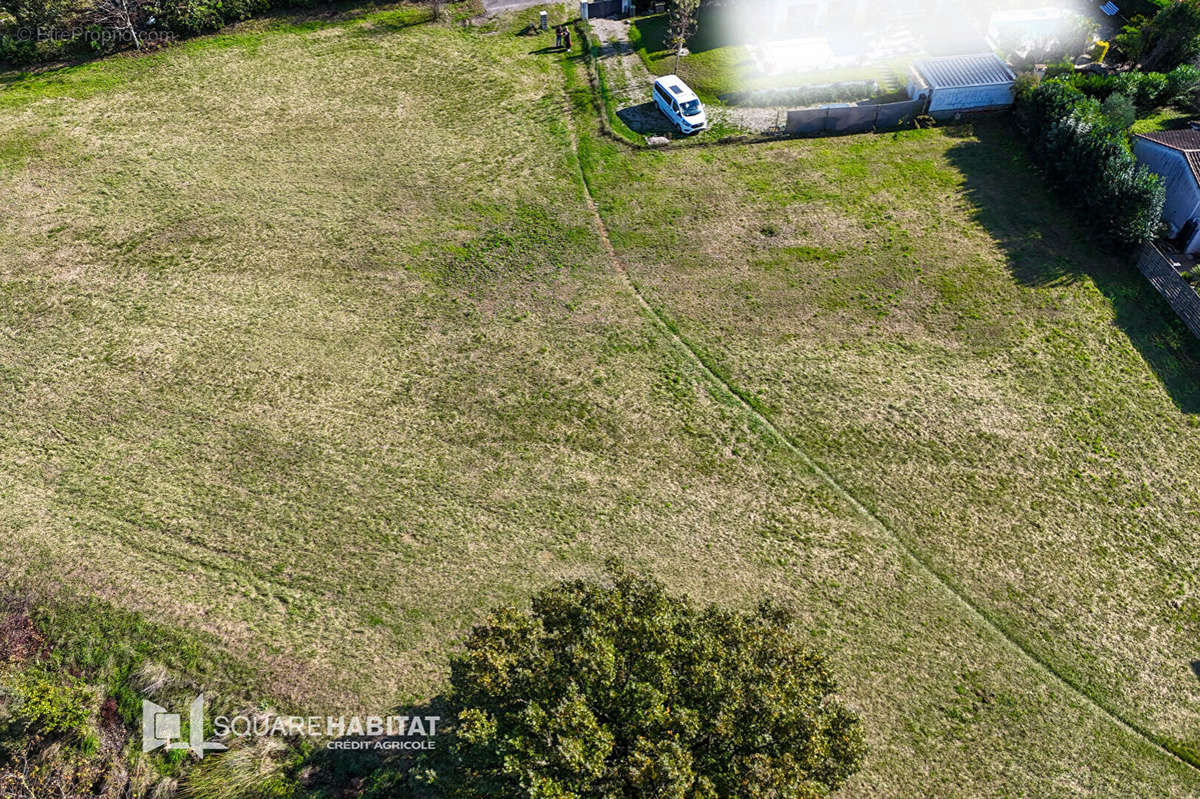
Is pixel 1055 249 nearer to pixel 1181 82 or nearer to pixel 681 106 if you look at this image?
pixel 1181 82

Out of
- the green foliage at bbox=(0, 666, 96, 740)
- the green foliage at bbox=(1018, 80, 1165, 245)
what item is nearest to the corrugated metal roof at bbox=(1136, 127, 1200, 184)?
the green foliage at bbox=(1018, 80, 1165, 245)

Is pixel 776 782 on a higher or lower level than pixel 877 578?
higher

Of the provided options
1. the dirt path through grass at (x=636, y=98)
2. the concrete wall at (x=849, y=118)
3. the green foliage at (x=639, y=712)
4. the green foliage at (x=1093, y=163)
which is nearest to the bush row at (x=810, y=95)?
the dirt path through grass at (x=636, y=98)

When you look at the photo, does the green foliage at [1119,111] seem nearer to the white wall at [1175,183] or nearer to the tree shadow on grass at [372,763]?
the white wall at [1175,183]

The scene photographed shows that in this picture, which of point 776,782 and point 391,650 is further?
point 391,650

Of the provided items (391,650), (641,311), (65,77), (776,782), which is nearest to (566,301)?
(641,311)

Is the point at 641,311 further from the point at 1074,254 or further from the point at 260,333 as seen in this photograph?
the point at 1074,254
